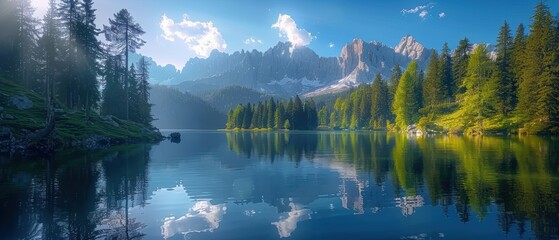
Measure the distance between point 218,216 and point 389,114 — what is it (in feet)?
483

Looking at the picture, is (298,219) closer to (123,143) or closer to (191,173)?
(191,173)

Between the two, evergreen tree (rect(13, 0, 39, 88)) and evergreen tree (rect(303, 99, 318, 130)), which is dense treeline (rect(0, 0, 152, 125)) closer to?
evergreen tree (rect(13, 0, 39, 88))

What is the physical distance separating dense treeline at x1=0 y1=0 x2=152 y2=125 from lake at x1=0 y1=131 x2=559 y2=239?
39.1 metres

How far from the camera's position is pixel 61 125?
173 feet

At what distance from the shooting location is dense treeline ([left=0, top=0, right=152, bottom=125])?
58.3 metres

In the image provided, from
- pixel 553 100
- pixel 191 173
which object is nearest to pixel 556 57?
pixel 553 100

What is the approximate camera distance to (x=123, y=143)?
203 ft

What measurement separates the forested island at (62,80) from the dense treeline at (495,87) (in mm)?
80327

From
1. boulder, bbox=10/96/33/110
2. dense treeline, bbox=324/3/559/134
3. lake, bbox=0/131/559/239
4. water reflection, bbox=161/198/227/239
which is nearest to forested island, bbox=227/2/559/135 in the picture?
dense treeline, bbox=324/3/559/134

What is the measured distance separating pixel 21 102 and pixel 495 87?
100 metres

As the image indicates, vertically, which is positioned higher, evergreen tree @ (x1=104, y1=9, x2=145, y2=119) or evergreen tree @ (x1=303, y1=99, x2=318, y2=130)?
evergreen tree @ (x1=104, y1=9, x2=145, y2=119)

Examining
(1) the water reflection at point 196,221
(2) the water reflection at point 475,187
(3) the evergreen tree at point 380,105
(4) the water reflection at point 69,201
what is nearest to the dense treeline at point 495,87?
(3) the evergreen tree at point 380,105

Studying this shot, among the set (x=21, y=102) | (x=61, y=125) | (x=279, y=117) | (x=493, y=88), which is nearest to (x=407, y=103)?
(x=493, y=88)

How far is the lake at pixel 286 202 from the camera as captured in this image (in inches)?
489
